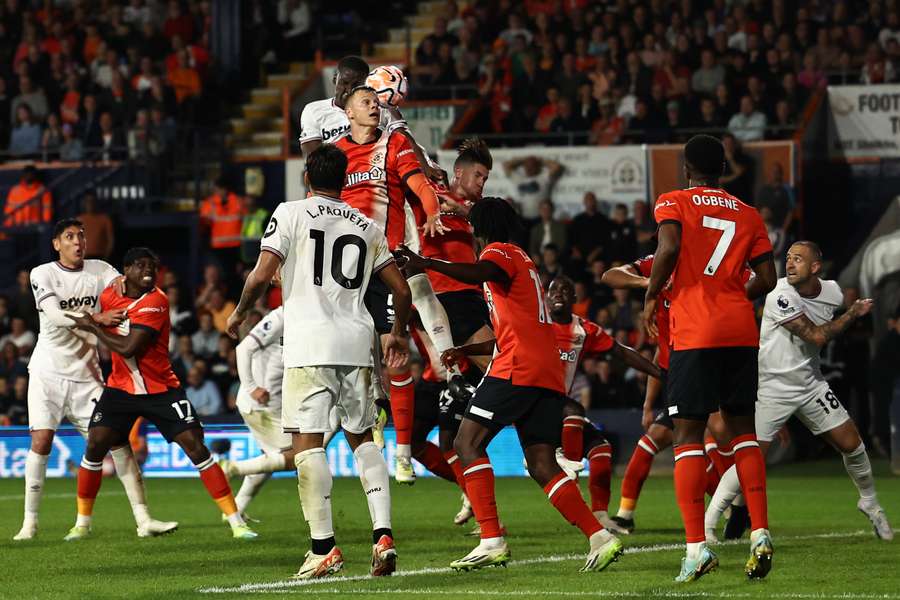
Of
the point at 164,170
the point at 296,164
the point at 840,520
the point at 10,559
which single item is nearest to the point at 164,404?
the point at 10,559

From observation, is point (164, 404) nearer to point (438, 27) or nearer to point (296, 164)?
point (296, 164)

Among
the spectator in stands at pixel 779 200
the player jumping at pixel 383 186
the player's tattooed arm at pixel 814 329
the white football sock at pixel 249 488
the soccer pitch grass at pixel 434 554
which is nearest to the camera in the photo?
the soccer pitch grass at pixel 434 554

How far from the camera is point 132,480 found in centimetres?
1238

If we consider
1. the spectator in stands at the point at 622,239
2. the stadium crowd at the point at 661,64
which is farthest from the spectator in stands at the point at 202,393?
the stadium crowd at the point at 661,64

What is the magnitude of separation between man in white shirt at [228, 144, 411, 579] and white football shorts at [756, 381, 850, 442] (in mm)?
3341

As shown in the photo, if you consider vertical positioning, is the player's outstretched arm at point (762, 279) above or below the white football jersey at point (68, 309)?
above

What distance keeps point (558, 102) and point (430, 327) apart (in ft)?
40.9

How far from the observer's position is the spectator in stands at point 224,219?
23538mm

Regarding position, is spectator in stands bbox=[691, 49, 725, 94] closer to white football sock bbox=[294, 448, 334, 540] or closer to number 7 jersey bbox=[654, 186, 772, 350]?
number 7 jersey bbox=[654, 186, 772, 350]

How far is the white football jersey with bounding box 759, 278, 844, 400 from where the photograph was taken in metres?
11.2

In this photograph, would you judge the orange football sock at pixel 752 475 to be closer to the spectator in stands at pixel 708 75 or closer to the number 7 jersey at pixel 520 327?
the number 7 jersey at pixel 520 327

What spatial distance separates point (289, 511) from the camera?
1475cm

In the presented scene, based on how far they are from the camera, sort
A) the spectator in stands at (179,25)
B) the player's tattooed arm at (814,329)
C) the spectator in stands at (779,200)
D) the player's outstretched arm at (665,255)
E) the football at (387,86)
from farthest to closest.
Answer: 1. the spectator in stands at (179,25)
2. the spectator in stands at (779,200)
3. the football at (387,86)
4. the player's tattooed arm at (814,329)
5. the player's outstretched arm at (665,255)

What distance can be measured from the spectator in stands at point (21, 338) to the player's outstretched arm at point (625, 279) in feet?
45.9
